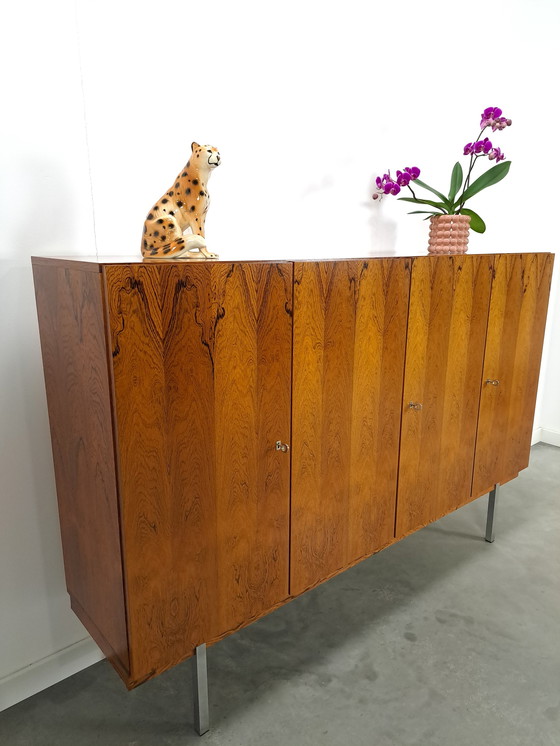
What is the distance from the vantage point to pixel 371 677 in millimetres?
1655

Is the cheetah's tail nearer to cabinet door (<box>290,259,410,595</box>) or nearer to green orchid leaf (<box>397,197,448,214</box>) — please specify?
cabinet door (<box>290,259,410,595</box>)

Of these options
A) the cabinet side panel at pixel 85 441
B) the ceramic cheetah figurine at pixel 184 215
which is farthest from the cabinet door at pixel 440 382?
the cabinet side panel at pixel 85 441

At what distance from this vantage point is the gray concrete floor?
4.83ft

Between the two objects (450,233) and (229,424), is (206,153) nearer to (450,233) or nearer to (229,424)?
(229,424)

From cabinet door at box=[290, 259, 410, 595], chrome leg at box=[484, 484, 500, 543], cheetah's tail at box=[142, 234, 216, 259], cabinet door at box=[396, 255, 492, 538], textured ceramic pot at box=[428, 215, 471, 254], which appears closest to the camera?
cheetah's tail at box=[142, 234, 216, 259]

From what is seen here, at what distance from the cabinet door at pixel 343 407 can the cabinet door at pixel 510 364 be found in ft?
1.81

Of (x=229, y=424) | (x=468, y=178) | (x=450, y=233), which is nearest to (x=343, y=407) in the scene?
(x=229, y=424)

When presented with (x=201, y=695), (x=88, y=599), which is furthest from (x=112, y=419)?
(x=201, y=695)

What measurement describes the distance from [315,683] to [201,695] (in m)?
0.38

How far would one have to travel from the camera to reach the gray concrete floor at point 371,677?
4.83 ft

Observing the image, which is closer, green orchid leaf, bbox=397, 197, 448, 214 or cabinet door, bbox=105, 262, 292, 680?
cabinet door, bbox=105, 262, 292, 680

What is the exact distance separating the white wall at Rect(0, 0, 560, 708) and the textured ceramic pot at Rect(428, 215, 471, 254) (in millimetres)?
272

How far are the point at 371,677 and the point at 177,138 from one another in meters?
1.70

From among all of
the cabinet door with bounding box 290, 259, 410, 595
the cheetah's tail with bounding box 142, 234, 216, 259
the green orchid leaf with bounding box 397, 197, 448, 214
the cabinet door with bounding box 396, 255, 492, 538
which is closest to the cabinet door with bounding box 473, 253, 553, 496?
the cabinet door with bounding box 396, 255, 492, 538
